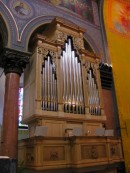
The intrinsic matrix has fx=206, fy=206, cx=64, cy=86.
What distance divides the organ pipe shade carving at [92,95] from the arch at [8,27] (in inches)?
117

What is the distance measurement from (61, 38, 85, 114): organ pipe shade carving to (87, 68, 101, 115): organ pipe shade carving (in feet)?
1.29

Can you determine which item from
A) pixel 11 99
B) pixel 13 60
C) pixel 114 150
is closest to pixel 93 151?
pixel 114 150

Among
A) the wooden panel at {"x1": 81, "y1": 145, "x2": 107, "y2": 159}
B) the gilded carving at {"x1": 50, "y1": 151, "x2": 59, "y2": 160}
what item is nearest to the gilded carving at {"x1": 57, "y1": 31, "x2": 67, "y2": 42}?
the wooden panel at {"x1": 81, "y1": 145, "x2": 107, "y2": 159}

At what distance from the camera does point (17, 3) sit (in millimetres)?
7621

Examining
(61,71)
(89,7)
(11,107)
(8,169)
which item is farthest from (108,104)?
(8,169)

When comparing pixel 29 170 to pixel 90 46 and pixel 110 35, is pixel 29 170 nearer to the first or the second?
pixel 90 46

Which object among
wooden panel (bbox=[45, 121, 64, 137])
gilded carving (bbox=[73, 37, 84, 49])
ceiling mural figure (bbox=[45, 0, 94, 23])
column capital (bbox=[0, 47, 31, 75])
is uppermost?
ceiling mural figure (bbox=[45, 0, 94, 23])

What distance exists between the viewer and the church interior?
5.41m

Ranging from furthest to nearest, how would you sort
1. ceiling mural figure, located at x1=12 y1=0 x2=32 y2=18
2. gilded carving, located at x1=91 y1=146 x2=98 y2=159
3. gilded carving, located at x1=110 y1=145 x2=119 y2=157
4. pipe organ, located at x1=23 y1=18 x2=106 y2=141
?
ceiling mural figure, located at x1=12 y1=0 x2=32 y2=18 < pipe organ, located at x1=23 y1=18 x2=106 y2=141 < gilded carving, located at x1=110 y1=145 x2=119 y2=157 < gilded carving, located at x1=91 y1=146 x2=98 y2=159

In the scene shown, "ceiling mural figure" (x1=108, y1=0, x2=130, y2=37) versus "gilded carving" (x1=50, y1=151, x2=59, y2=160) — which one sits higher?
"ceiling mural figure" (x1=108, y1=0, x2=130, y2=37)

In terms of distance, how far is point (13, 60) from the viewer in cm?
665

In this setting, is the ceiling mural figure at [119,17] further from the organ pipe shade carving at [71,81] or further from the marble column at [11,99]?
the marble column at [11,99]

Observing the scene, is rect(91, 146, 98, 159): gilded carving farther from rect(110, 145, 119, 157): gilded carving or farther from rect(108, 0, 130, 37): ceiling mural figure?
rect(108, 0, 130, 37): ceiling mural figure

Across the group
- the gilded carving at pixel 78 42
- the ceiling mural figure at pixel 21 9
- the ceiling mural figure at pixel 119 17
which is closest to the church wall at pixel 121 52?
the ceiling mural figure at pixel 119 17
